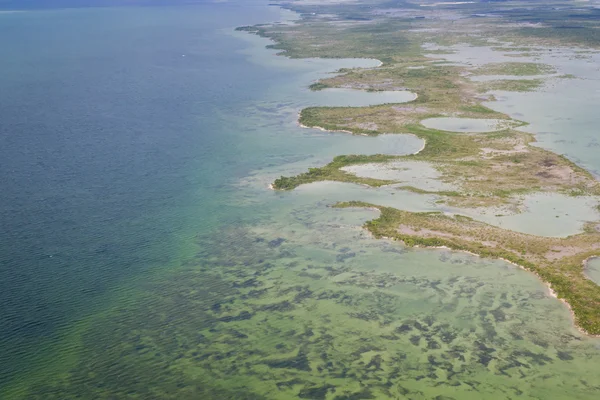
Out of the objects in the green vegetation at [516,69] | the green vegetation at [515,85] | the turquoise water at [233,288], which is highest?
the green vegetation at [516,69]

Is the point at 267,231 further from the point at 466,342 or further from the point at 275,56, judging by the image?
the point at 275,56

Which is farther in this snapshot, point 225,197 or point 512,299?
point 225,197

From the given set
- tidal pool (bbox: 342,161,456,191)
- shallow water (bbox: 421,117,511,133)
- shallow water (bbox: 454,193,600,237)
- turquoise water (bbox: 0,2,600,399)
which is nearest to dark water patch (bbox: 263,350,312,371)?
turquoise water (bbox: 0,2,600,399)

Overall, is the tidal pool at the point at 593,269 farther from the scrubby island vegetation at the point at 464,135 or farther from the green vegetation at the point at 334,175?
the green vegetation at the point at 334,175

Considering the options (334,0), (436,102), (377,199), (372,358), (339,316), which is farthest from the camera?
(334,0)

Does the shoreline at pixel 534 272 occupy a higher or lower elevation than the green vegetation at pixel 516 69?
lower

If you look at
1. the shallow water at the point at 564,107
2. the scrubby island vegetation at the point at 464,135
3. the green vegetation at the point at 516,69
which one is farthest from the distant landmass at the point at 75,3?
the green vegetation at the point at 516,69

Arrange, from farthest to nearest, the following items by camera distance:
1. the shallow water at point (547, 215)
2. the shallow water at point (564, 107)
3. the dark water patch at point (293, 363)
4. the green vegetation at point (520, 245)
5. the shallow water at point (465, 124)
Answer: the shallow water at point (465, 124) < the shallow water at point (564, 107) < the shallow water at point (547, 215) < the green vegetation at point (520, 245) < the dark water patch at point (293, 363)

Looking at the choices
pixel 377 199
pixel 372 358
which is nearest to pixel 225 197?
pixel 377 199
